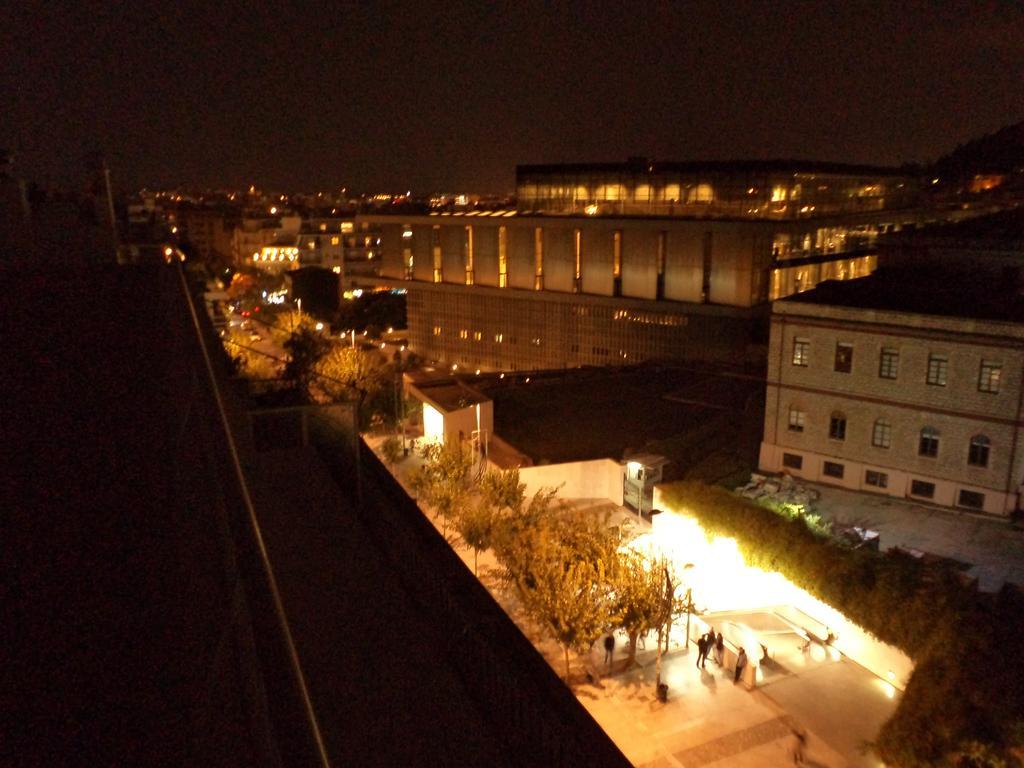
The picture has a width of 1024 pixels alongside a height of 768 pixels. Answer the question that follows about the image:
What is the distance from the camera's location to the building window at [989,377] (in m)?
14.2

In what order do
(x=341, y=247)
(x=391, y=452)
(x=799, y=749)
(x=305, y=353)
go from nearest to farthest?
(x=799, y=749) < (x=391, y=452) < (x=305, y=353) < (x=341, y=247)

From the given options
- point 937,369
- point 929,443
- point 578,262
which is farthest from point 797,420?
point 578,262

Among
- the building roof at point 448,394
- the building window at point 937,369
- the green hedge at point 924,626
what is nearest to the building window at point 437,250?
the building roof at point 448,394

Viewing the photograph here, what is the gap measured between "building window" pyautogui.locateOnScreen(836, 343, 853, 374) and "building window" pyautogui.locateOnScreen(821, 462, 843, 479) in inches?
76.4

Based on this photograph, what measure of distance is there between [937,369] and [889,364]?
861 mm

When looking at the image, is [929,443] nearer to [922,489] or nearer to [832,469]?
[922,489]

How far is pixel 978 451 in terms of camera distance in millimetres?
14633

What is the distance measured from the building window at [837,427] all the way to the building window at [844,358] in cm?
93

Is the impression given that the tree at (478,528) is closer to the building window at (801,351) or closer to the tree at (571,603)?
the tree at (571,603)

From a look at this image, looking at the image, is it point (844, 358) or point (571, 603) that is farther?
point (844, 358)

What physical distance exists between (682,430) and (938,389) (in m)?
5.96

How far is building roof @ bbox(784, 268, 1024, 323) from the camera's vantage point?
1516 centimetres

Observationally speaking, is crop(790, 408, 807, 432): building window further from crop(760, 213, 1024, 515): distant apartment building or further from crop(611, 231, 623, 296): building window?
crop(611, 231, 623, 296): building window

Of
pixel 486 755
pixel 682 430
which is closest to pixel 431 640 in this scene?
pixel 486 755
